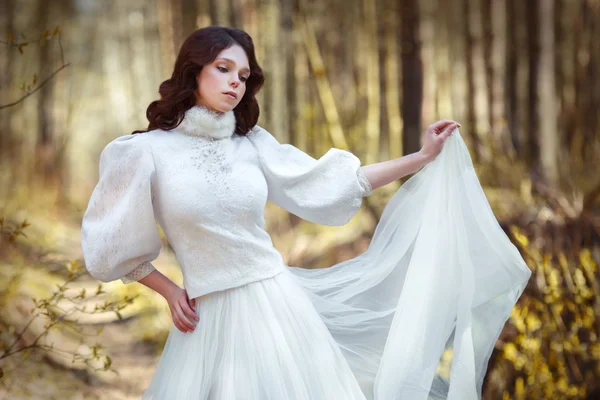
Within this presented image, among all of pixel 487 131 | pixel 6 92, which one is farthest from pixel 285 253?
pixel 6 92

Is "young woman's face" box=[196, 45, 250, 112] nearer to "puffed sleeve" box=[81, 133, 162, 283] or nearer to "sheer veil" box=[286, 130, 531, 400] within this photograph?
"puffed sleeve" box=[81, 133, 162, 283]

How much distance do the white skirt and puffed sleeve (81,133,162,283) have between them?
18cm

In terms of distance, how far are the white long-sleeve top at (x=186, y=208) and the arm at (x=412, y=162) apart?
0.26 meters

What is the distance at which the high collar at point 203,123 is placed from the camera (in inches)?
62.1

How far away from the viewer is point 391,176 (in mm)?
1714

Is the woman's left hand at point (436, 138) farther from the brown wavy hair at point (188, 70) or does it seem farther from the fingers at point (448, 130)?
the brown wavy hair at point (188, 70)

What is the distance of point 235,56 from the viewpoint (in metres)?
1.58

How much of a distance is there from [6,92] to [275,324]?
189 centimetres

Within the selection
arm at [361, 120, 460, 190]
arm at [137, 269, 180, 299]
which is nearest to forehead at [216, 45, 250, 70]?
arm at [361, 120, 460, 190]

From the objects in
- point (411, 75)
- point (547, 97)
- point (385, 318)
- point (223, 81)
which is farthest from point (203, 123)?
point (547, 97)

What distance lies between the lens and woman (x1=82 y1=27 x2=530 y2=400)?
151 cm

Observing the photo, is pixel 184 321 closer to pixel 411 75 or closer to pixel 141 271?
pixel 141 271

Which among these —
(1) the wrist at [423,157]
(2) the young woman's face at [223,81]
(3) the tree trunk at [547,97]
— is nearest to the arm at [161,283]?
(2) the young woman's face at [223,81]

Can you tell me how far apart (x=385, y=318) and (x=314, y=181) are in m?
0.35
